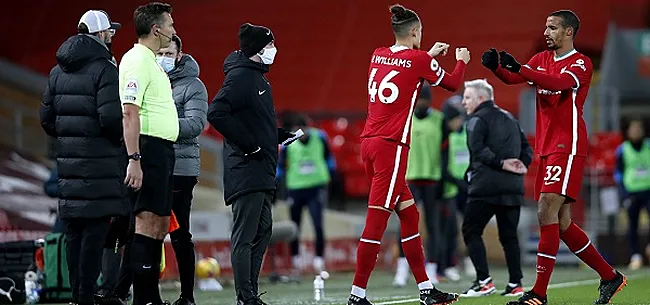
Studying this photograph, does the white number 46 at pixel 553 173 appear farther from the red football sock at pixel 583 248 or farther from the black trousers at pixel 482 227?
the black trousers at pixel 482 227

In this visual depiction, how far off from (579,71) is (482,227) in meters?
2.76

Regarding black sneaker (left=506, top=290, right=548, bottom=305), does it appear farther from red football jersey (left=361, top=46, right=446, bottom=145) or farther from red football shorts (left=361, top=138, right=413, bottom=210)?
red football jersey (left=361, top=46, right=446, bottom=145)

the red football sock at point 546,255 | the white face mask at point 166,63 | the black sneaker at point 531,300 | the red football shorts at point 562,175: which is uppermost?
the white face mask at point 166,63

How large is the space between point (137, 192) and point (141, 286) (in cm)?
62

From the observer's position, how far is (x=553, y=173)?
8.80 meters

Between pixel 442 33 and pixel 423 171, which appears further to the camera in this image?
pixel 442 33

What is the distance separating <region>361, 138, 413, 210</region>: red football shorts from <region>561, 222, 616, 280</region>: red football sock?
4.56ft

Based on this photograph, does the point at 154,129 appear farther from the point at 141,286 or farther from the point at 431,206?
the point at 431,206

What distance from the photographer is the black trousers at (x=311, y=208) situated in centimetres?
1488

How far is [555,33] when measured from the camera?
8.88 meters

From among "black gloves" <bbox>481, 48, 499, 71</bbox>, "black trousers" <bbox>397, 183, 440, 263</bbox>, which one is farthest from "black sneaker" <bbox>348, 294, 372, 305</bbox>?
"black trousers" <bbox>397, 183, 440, 263</bbox>

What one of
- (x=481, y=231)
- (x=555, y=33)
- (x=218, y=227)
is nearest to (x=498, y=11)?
(x=218, y=227)

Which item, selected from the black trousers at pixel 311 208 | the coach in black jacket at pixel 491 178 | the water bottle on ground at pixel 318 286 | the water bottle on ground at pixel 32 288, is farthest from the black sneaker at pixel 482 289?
the black trousers at pixel 311 208

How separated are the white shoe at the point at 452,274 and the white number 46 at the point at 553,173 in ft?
16.6
